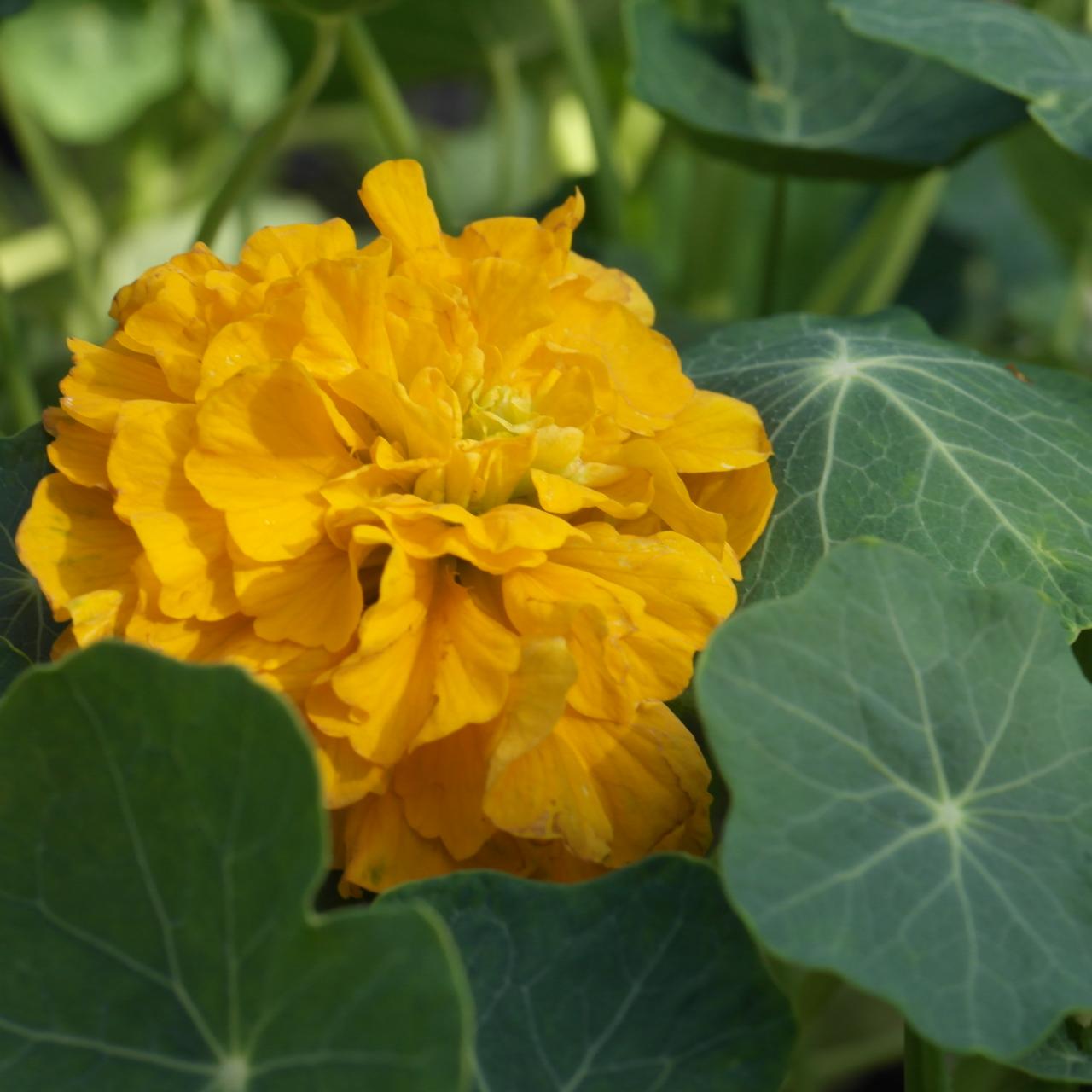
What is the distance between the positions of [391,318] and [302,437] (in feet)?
0.19

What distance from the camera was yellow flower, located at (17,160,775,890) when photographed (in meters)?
0.43

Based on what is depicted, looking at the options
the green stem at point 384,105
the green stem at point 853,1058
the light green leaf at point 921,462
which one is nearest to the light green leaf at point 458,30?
the green stem at point 384,105

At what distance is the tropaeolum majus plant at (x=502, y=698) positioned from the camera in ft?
1.23

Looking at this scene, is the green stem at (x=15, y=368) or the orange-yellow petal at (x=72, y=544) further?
the green stem at (x=15, y=368)

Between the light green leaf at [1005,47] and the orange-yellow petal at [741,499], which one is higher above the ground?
the light green leaf at [1005,47]

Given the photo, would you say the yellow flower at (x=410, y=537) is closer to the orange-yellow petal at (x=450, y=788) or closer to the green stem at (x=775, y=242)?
the orange-yellow petal at (x=450, y=788)

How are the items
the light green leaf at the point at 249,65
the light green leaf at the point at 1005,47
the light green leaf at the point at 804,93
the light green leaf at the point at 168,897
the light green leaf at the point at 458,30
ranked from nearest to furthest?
1. the light green leaf at the point at 168,897
2. the light green leaf at the point at 1005,47
3. the light green leaf at the point at 804,93
4. the light green leaf at the point at 458,30
5. the light green leaf at the point at 249,65

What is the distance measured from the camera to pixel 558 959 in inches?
16.6

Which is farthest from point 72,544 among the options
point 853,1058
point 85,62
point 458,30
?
point 85,62

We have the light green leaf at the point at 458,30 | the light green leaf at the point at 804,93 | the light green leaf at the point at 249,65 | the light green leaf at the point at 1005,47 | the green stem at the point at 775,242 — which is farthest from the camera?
the light green leaf at the point at 249,65

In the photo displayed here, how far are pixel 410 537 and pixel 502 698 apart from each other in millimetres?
67

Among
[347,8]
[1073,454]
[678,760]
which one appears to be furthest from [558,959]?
[347,8]

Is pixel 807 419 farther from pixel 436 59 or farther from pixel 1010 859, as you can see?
pixel 436 59

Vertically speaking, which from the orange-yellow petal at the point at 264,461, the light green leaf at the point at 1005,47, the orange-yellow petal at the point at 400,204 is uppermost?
the light green leaf at the point at 1005,47
